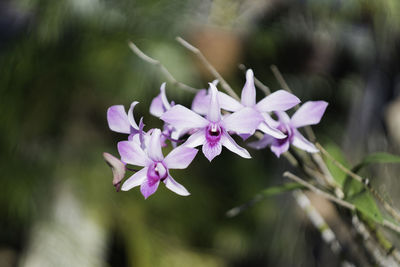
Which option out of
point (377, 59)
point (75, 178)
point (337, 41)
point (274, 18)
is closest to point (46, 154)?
point (75, 178)

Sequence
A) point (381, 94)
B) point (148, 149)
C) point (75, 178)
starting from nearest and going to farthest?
point (148, 149)
point (75, 178)
point (381, 94)

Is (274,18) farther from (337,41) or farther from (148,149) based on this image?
(148,149)

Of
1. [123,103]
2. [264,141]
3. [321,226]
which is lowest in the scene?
[123,103]

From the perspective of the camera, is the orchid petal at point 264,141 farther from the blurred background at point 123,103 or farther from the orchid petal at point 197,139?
the blurred background at point 123,103

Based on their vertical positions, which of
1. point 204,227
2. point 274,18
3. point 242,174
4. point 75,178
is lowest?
point 204,227

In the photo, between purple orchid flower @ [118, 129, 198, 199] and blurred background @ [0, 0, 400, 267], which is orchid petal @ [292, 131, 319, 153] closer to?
purple orchid flower @ [118, 129, 198, 199]

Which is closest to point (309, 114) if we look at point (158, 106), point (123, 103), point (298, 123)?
point (298, 123)

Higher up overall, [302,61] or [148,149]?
[148,149]

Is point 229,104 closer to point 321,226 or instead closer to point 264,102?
point 264,102

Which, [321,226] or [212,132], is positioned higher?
[212,132]
